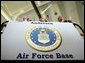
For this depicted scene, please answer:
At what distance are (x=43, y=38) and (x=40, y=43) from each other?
0.19 feet

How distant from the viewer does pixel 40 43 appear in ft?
2.51

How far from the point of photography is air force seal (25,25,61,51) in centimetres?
75

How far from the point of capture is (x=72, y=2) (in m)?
3.17

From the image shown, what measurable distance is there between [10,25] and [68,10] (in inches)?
98.9

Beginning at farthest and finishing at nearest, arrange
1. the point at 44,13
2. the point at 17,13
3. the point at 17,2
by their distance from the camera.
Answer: the point at 44,13 → the point at 17,13 → the point at 17,2

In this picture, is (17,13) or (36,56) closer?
(36,56)

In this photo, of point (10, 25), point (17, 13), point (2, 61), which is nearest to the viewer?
point (2, 61)

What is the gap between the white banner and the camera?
2.28ft

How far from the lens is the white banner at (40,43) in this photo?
27.3 inches

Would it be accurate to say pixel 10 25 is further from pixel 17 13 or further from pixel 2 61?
pixel 17 13

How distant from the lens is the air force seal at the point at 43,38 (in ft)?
2.45

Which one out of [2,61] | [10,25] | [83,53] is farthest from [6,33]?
[83,53]

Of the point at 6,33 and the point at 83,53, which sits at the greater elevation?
the point at 6,33

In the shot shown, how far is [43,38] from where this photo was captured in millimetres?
810
